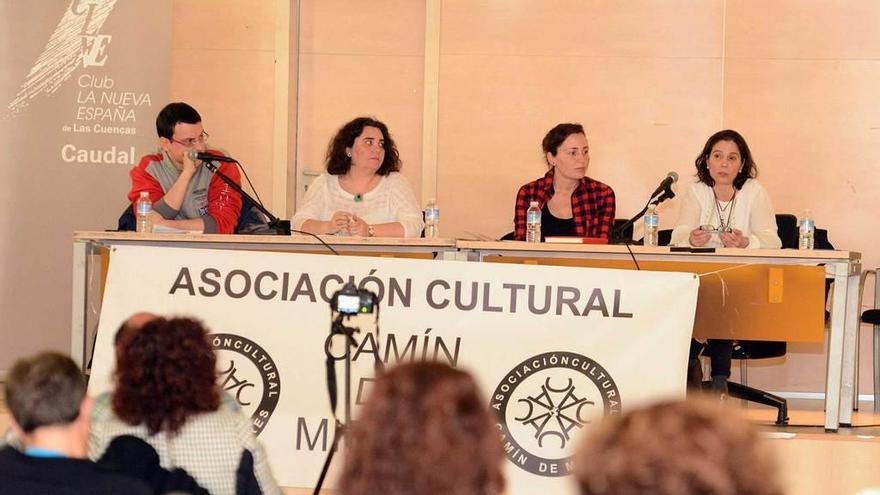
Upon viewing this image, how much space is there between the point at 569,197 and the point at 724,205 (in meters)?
0.73

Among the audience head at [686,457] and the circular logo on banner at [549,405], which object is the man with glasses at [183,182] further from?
the audience head at [686,457]

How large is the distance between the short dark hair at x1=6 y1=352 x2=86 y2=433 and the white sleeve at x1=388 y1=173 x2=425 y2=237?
292cm

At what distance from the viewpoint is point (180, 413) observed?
248cm

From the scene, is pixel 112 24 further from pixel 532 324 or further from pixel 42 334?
pixel 532 324

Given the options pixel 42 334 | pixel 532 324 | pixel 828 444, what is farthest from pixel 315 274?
pixel 42 334

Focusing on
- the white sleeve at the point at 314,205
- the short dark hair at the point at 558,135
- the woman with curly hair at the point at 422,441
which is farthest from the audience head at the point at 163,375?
the short dark hair at the point at 558,135

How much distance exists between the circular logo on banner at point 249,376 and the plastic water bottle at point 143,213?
0.86 meters

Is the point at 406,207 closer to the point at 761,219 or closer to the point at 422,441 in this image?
the point at 761,219

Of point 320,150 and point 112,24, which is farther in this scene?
point 320,150

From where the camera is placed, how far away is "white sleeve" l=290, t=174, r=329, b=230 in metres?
5.16

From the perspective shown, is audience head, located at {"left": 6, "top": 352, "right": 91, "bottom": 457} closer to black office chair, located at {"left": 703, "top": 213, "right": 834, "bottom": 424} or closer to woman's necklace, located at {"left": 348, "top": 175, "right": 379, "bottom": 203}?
woman's necklace, located at {"left": 348, "top": 175, "right": 379, "bottom": 203}

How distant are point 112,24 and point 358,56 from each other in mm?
1463

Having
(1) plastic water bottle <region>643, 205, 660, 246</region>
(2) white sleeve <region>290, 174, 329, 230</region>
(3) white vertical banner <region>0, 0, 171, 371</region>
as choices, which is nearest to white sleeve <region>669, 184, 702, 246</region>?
(1) plastic water bottle <region>643, 205, 660, 246</region>

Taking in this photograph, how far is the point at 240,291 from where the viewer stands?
13.5ft
